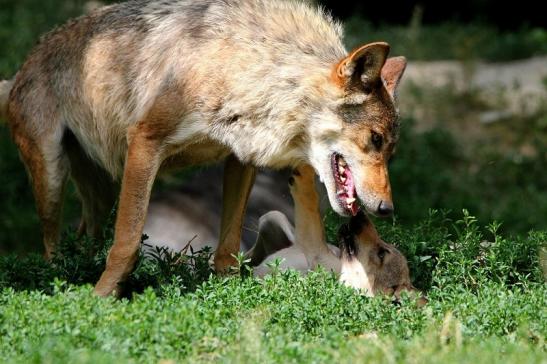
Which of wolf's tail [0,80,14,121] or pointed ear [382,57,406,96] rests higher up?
pointed ear [382,57,406,96]

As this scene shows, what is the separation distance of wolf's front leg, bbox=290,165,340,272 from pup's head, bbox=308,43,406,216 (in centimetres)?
103

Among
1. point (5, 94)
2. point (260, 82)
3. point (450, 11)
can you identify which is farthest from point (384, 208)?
point (450, 11)

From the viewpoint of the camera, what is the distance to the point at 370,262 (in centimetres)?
779

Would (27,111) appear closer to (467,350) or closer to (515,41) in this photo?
(467,350)

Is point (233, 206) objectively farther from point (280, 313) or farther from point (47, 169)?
point (280, 313)

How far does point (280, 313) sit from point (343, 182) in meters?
1.06

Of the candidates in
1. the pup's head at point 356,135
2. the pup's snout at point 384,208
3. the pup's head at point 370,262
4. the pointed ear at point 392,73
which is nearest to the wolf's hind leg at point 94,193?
the pup's head at point 370,262

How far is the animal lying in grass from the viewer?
305 inches

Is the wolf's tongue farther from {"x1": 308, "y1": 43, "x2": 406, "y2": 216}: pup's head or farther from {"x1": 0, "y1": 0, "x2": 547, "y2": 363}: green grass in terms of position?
{"x1": 0, "y1": 0, "x2": 547, "y2": 363}: green grass

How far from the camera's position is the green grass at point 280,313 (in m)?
5.51

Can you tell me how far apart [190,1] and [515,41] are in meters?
9.64

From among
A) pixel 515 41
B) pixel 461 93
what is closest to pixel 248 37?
pixel 461 93

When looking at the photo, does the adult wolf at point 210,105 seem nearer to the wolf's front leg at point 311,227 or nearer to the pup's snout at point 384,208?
the pup's snout at point 384,208

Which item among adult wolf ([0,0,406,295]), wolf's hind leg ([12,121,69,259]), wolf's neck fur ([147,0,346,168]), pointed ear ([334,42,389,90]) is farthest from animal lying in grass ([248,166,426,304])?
wolf's hind leg ([12,121,69,259])
